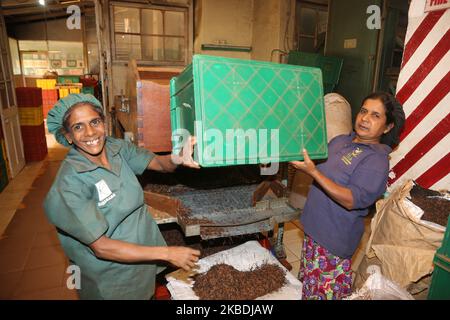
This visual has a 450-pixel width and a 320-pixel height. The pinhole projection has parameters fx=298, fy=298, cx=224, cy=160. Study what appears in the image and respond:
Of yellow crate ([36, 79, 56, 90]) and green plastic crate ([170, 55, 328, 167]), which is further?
yellow crate ([36, 79, 56, 90])

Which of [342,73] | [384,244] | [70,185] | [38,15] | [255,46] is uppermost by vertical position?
[38,15]

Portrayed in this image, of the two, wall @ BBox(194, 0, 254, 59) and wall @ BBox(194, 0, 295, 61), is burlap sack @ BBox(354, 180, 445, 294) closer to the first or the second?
wall @ BBox(194, 0, 295, 61)

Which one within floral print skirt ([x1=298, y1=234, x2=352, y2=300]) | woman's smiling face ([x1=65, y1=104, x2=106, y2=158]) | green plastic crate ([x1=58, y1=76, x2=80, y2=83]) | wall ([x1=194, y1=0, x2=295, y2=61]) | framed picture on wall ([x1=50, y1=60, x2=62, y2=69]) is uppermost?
wall ([x1=194, y1=0, x2=295, y2=61])

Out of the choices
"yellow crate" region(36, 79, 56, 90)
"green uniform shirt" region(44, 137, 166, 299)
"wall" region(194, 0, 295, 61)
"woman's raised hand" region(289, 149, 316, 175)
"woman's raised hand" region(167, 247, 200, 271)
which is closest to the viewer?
"green uniform shirt" region(44, 137, 166, 299)

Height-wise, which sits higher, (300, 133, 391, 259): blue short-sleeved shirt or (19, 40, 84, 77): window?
(19, 40, 84, 77): window

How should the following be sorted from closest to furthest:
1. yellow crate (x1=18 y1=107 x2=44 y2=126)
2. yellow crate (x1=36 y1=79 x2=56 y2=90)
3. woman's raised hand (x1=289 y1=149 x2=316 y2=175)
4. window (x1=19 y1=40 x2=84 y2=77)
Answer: woman's raised hand (x1=289 y1=149 x2=316 y2=175) < yellow crate (x1=18 y1=107 x2=44 y2=126) < yellow crate (x1=36 y1=79 x2=56 y2=90) < window (x1=19 y1=40 x2=84 y2=77)

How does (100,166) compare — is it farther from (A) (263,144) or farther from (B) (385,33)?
(B) (385,33)

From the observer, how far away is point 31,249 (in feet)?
10.7

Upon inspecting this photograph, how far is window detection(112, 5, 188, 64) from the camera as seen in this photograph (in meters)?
5.04

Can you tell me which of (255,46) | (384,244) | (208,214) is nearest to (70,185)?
(208,214)

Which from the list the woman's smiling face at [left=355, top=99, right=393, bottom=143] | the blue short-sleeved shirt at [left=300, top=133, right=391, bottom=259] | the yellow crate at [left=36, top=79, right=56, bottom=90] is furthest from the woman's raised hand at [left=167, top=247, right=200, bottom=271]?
the yellow crate at [left=36, top=79, right=56, bottom=90]

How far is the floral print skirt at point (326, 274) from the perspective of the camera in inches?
74.4

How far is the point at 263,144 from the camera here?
142 cm

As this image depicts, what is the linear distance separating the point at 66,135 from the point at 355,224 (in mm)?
1673
